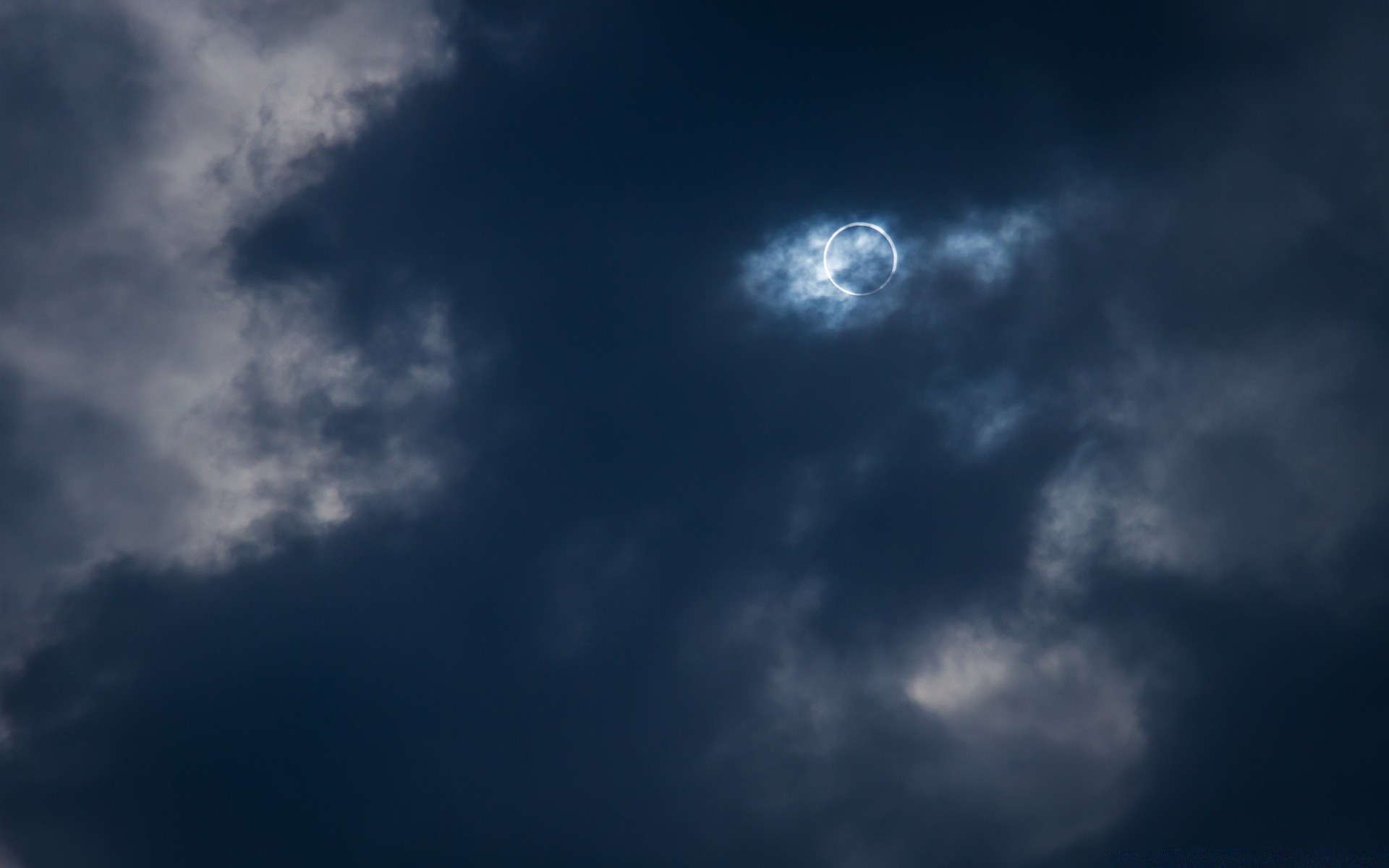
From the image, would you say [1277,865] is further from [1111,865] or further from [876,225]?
[876,225]

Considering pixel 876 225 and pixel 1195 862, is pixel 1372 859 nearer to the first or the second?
pixel 1195 862

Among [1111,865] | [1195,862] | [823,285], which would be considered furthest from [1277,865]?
[823,285]

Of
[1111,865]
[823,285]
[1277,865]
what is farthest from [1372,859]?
[823,285]

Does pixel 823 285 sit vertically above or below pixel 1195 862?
above

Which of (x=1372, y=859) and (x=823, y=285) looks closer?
(x=1372, y=859)

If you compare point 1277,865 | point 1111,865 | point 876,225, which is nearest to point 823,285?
point 876,225

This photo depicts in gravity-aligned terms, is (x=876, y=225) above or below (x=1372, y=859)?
above

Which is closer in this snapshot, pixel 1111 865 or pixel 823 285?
pixel 1111 865
